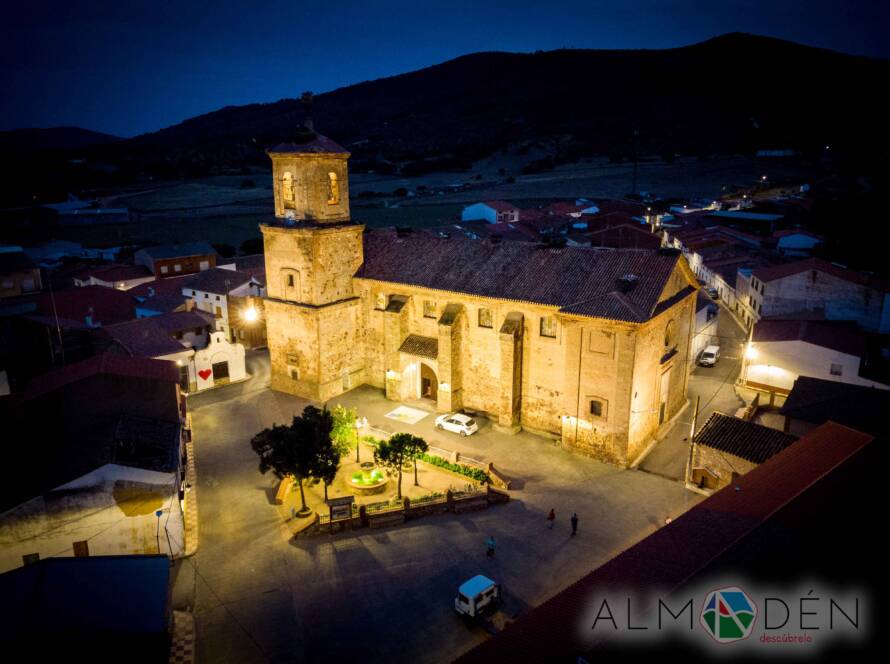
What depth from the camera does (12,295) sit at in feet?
179

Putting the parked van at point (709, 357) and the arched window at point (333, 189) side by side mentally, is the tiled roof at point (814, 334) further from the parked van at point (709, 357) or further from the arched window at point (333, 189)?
the arched window at point (333, 189)

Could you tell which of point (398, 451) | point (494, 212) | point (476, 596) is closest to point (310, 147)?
point (398, 451)

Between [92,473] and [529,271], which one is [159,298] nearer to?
[92,473]

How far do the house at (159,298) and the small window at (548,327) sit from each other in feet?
89.5

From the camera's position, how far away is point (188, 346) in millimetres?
35375

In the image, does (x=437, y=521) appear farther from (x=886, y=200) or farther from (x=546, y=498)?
(x=886, y=200)

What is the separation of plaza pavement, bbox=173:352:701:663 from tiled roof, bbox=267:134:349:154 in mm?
15864

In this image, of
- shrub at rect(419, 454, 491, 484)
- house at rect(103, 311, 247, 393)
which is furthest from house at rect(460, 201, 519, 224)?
shrub at rect(419, 454, 491, 484)

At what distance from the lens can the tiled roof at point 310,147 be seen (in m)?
32.2

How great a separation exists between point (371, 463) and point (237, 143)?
573 ft

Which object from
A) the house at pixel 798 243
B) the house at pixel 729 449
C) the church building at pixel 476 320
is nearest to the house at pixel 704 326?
the church building at pixel 476 320

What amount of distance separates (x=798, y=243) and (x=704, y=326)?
27.5 meters

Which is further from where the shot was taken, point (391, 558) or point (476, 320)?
point (476, 320)

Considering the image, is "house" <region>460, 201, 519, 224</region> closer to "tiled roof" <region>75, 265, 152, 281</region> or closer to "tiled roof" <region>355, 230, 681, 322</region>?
"tiled roof" <region>75, 265, 152, 281</region>
